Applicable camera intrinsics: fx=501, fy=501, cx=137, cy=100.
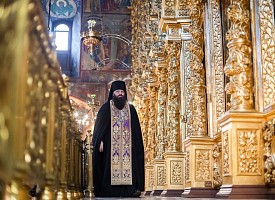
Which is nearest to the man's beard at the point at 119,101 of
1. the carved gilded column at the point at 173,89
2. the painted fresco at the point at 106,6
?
the carved gilded column at the point at 173,89

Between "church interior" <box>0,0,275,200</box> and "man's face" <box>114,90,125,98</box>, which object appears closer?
"church interior" <box>0,0,275,200</box>

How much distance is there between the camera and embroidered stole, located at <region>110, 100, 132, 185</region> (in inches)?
421

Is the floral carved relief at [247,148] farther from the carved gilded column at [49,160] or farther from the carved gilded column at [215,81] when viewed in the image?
the carved gilded column at [49,160]

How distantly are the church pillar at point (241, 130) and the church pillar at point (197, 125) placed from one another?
7.38ft

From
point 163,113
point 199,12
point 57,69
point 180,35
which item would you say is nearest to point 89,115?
point 163,113

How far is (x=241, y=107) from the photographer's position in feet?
19.7

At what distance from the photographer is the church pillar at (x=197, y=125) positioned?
27.9 ft

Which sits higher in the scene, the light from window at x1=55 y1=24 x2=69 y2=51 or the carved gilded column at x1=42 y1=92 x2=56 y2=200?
the light from window at x1=55 y1=24 x2=69 y2=51

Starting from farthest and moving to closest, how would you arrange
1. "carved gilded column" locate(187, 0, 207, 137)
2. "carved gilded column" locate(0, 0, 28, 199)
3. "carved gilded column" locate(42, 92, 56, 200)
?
"carved gilded column" locate(187, 0, 207, 137) → "carved gilded column" locate(42, 92, 56, 200) → "carved gilded column" locate(0, 0, 28, 199)

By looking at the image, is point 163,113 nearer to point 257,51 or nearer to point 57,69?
point 257,51

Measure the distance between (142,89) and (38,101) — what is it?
671 inches

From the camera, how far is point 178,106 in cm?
1177

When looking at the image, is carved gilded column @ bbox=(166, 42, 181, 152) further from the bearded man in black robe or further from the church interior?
the bearded man in black robe

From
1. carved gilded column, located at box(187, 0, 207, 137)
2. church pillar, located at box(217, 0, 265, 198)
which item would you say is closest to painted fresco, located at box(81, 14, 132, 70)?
carved gilded column, located at box(187, 0, 207, 137)
